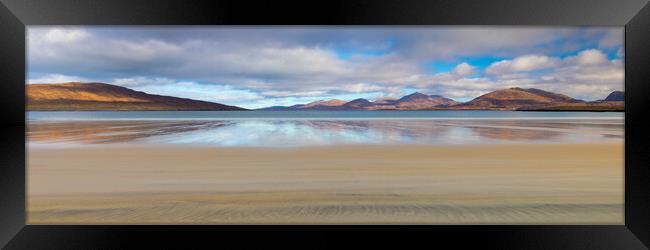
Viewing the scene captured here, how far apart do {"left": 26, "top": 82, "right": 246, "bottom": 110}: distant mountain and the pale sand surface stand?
5121cm

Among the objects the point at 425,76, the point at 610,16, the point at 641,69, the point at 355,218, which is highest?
the point at 425,76

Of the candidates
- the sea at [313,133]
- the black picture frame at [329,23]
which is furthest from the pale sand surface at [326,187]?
the sea at [313,133]

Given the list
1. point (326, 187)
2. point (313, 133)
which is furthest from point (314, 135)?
Result: point (326, 187)

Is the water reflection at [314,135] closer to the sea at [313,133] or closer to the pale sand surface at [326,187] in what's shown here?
the sea at [313,133]

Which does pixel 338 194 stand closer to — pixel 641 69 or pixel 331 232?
pixel 331 232

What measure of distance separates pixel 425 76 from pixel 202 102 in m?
37.5

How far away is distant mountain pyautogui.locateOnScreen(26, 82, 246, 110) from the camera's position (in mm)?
50969

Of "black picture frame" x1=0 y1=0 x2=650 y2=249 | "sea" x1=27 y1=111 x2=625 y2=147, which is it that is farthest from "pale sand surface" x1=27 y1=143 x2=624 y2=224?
"sea" x1=27 y1=111 x2=625 y2=147

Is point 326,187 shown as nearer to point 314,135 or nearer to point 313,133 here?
point 314,135

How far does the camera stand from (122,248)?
2387 millimetres

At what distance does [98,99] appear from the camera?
55.4 metres

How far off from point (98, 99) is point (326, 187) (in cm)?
6042

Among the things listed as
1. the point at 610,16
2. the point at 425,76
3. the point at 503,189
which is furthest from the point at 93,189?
the point at 425,76

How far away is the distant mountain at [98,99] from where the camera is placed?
2007 inches
